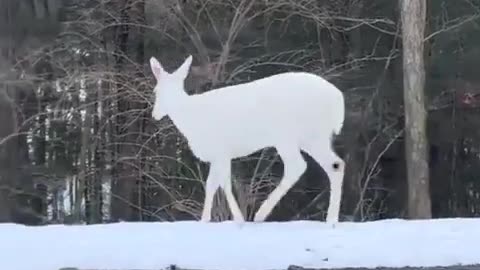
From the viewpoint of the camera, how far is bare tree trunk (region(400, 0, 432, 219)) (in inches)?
324

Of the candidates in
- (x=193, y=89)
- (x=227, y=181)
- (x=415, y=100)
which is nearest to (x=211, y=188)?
(x=227, y=181)

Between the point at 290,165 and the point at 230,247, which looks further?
the point at 290,165

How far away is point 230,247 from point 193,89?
6.28m

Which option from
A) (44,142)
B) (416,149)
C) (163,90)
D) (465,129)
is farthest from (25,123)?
(163,90)

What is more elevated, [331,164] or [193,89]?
[193,89]

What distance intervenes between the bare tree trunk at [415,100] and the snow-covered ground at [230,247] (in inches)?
234

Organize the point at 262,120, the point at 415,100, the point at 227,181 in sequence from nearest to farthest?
the point at 262,120 < the point at 227,181 < the point at 415,100

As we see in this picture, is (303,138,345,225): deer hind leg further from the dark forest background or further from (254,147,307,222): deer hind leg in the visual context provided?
the dark forest background

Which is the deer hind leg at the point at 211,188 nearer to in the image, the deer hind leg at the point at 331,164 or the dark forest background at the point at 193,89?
the deer hind leg at the point at 331,164

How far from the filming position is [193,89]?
8328mm

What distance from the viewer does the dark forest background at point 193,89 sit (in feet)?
28.6

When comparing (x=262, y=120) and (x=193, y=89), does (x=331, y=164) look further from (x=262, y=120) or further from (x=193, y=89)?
(x=193, y=89)

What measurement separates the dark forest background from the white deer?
16.6 feet

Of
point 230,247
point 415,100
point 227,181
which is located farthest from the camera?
point 415,100
